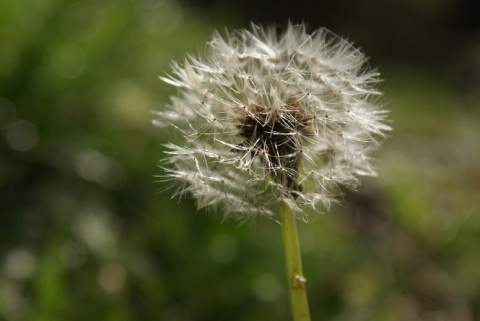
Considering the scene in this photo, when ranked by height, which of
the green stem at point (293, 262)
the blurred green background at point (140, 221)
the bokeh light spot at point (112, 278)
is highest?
the blurred green background at point (140, 221)

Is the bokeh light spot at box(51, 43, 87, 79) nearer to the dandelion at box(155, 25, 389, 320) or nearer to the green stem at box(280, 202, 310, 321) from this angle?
the dandelion at box(155, 25, 389, 320)

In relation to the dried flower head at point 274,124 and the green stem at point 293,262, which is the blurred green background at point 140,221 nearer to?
the dried flower head at point 274,124

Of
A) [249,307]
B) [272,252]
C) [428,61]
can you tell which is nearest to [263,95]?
[249,307]

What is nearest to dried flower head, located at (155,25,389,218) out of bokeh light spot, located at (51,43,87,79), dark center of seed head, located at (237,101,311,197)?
dark center of seed head, located at (237,101,311,197)

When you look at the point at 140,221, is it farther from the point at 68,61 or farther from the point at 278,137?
the point at 278,137

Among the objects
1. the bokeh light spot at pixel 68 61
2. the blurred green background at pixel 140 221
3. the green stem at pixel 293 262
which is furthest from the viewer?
the bokeh light spot at pixel 68 61

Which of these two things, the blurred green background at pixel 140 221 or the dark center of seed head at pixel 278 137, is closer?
the dark center of seed head at pixel 278 137

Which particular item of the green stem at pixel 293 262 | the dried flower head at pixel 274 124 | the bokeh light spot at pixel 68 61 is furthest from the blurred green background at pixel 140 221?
the green stem at pixel 293 262

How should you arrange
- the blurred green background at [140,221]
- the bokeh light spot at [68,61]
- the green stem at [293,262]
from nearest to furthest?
the green stem at [293,262]
the blurred green background at [140,221]
the bokeh light spot at [68,61]
